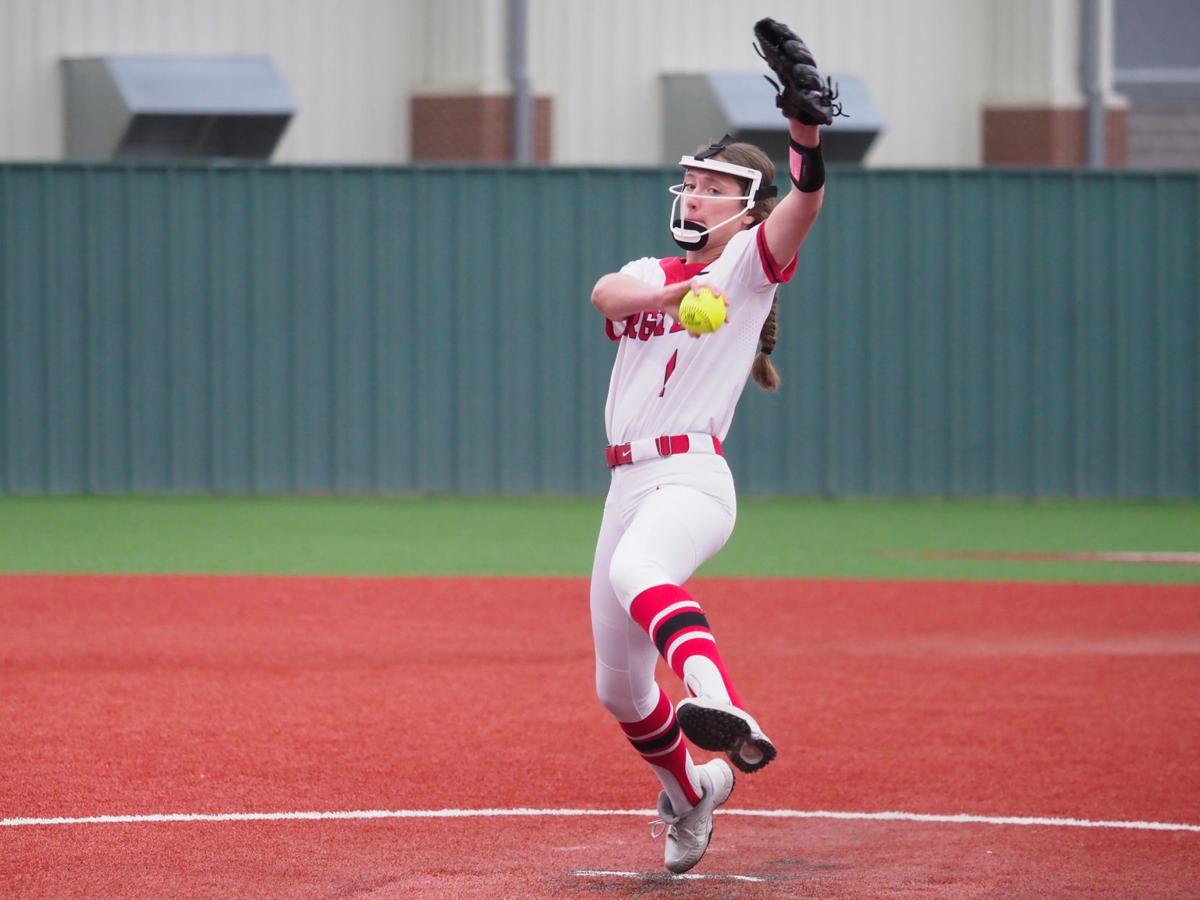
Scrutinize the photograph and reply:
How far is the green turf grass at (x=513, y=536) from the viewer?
13.9 m

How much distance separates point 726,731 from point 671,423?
3.53 ft

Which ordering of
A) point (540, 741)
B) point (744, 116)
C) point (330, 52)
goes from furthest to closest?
point (330, 52) < point (744, 116) < point (540, 741)

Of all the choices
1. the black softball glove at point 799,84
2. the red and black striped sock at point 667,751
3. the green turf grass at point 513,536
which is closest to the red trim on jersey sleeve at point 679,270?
the black softball glove at point 799,84

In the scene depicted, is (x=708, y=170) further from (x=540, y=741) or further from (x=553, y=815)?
(x=540, y=741)

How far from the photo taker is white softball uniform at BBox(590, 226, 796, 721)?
5.20 m

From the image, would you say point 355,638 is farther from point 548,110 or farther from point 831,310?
point 548,110

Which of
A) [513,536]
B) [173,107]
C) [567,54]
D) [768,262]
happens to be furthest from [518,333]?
[768,262]

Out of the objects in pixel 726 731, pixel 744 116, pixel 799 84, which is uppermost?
pixel 744 116

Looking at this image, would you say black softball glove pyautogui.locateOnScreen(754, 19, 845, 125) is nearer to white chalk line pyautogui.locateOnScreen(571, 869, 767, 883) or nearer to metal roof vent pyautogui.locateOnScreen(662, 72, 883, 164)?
white chalk line pyautogui.locateOnScreen(571, 869, 767, 883)

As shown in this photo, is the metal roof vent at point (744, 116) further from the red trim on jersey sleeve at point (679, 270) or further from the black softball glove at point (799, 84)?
the black softball glove at point (799, 84)

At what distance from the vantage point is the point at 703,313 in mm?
4773

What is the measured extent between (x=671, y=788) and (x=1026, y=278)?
14526 mm

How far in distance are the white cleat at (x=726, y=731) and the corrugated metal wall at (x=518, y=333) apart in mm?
14212

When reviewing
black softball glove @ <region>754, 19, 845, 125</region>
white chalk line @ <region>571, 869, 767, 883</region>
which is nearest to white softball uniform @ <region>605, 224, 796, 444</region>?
black softball glove @ <region>754, 19, 845, 125</region>
